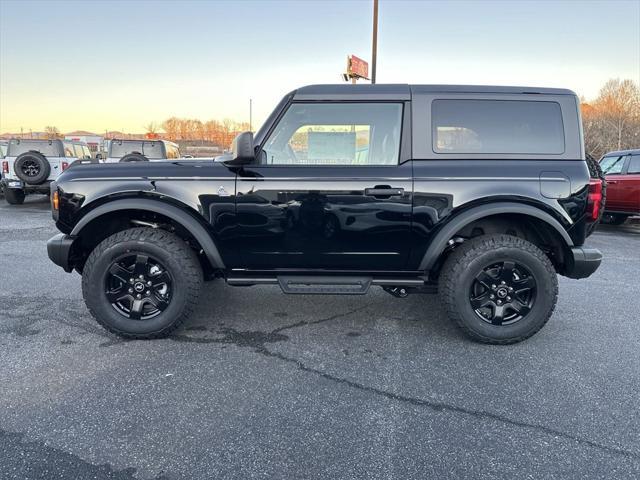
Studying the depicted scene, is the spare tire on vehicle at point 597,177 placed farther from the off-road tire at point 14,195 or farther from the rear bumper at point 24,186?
the off-road tire at point 14,195

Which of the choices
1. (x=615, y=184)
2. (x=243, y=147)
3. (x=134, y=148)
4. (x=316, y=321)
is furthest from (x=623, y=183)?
(x=134, y=148)

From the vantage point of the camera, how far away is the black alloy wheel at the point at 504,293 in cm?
328

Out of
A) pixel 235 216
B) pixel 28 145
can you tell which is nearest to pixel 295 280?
pixel 235 216

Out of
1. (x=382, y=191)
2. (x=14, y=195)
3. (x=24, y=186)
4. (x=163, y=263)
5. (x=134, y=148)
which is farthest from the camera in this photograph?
(x=134, y=148)

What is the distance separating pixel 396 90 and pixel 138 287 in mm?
2498

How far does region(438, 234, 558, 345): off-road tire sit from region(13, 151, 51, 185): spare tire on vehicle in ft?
34.4

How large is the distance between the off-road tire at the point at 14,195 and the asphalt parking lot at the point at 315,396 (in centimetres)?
884

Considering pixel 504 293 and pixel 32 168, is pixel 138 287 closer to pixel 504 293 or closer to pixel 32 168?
pixel 504 293

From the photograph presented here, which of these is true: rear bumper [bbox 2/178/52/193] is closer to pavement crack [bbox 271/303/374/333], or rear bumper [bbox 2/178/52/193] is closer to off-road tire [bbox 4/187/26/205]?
off-road tire [bbox 4/187/26/205]

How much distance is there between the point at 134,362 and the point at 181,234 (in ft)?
3.42

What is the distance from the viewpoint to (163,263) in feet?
10.7

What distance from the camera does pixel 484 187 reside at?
3166 mm

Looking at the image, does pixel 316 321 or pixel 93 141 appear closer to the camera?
pixel 316 321

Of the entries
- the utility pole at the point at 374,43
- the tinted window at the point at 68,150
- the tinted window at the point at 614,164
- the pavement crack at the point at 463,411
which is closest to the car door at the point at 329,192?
the pavement crack at the point at 463,411
